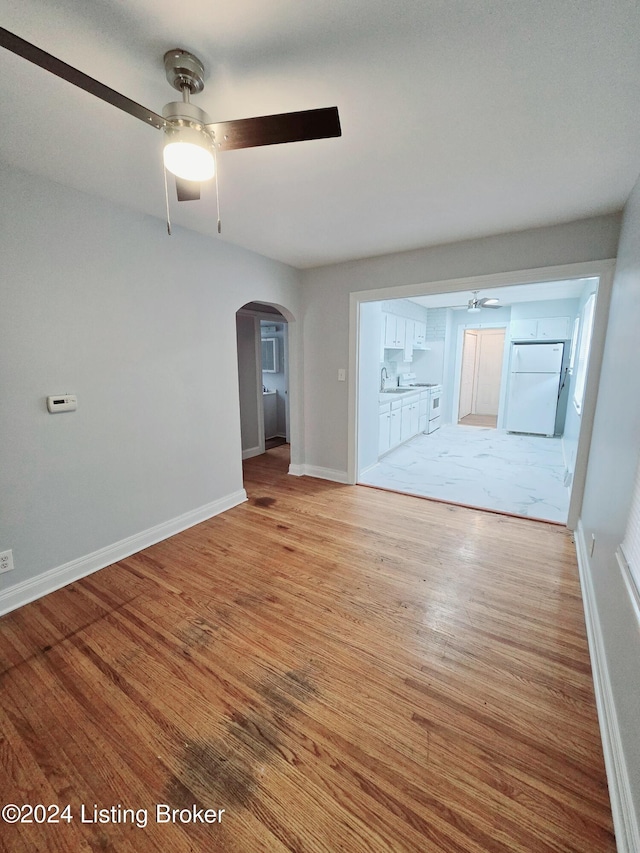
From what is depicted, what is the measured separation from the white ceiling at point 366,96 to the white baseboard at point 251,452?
11.6 ft

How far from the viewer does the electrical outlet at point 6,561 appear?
210cm

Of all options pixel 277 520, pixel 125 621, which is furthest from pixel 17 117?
pixel 277 520

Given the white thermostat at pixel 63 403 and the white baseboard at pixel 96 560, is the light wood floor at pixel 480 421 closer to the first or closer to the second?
the white baseboard at pixel 96 560

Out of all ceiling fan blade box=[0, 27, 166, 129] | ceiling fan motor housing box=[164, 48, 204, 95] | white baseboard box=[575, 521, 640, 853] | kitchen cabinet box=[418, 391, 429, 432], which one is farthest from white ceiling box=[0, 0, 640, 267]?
kitchen cabinet box=[418, 391, 429, 432]

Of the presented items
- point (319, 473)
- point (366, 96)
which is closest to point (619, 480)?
point (366, 96)

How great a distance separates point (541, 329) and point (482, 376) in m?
2.74

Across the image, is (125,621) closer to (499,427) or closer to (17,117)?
(17,117)

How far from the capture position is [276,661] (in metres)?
1.76

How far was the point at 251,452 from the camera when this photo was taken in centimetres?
557

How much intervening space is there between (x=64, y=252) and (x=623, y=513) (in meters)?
3.44

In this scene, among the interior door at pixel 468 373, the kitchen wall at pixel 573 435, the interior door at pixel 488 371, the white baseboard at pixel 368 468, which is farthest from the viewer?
the interior door at pixel 488 371

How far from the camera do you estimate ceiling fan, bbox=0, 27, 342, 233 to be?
117cm

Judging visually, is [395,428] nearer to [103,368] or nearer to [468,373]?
[103,368]

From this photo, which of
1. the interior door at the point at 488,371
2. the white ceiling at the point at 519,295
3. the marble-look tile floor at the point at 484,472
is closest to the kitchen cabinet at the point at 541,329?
the white ceiling at the point at 519,295
